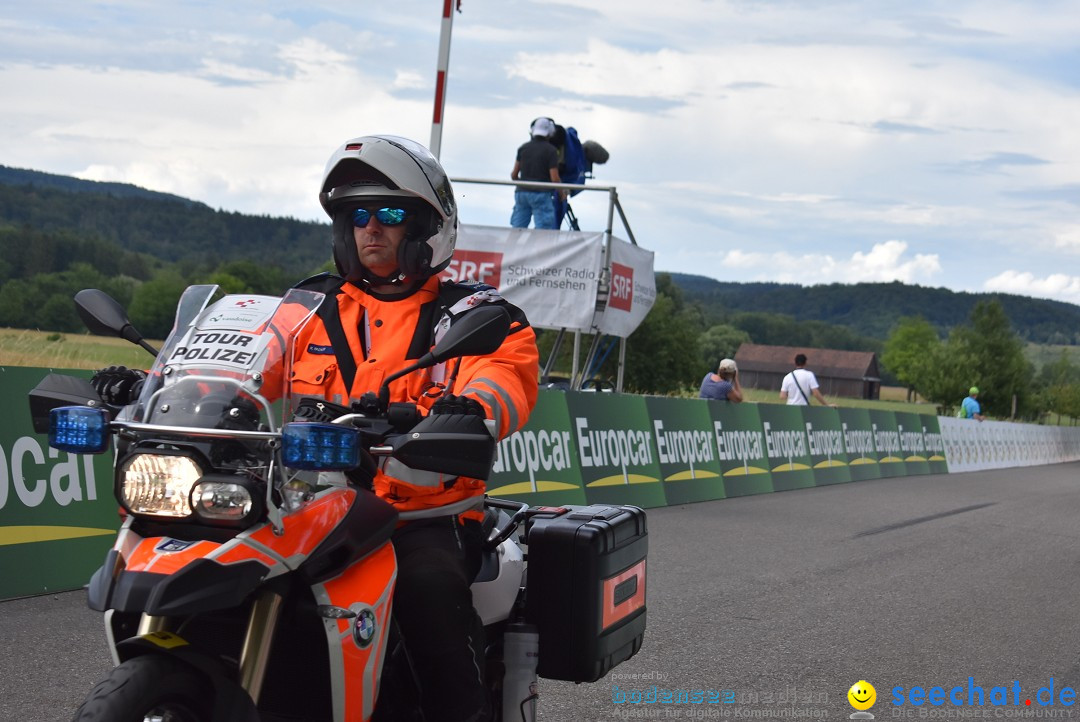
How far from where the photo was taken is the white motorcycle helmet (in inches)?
142

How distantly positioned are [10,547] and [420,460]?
4.91 meters

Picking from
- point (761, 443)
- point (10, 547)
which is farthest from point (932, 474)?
point (10, 547)

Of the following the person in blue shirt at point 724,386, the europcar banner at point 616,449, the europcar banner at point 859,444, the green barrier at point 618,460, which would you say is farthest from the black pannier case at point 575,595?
the europcar banner at point 859,444

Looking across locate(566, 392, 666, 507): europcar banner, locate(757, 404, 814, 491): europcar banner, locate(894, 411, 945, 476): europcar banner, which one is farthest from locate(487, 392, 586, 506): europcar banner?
locate(894, 411, 945, 476): europcar banner

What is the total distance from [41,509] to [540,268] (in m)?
9.25

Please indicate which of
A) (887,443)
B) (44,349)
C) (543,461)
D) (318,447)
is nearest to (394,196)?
(318,447)

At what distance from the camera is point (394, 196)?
12.0 feet

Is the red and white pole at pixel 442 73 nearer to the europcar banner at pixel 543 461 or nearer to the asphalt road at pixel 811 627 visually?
the europcar banner at pixel 543 461

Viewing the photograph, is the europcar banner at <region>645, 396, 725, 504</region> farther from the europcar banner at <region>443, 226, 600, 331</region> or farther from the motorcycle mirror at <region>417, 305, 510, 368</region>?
the motorcycle mirror at <region>417, 305, 510, 368</region>

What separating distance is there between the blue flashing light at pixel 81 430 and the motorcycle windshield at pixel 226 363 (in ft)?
0.29

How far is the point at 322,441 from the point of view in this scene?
270cm

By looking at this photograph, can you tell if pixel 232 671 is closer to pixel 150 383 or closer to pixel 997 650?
pixel 150 383

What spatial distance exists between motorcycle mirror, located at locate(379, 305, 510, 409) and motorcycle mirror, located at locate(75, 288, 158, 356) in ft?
2.38

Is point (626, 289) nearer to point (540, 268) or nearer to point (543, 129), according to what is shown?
point (540, 268)
